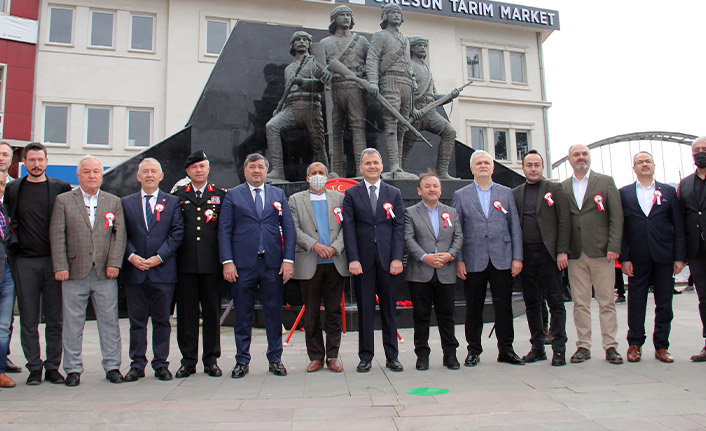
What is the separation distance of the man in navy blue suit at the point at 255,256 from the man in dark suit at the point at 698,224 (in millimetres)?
3688

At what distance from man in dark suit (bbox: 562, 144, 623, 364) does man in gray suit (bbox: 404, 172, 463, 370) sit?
1.17 metres

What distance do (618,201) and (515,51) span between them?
998 inches

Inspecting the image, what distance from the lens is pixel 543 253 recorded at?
512 cm

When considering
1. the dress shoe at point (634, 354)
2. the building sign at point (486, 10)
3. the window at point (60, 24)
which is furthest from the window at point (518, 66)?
the dress shoe at point (634, 354)

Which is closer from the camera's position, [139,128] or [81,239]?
[81,239]

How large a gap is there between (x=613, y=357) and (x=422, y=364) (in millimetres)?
1752

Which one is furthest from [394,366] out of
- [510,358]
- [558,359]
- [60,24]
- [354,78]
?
[60,24]

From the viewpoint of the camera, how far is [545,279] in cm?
513

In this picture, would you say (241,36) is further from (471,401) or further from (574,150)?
(471,401)

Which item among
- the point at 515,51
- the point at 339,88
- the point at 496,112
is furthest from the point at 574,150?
the point at 515,51

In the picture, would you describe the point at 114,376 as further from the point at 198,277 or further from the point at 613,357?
the point at 613,357

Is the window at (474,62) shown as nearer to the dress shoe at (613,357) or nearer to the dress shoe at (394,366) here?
the dress shoe at (613,357)

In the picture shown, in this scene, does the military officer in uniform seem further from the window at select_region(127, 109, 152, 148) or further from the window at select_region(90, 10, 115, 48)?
the window at select_region(90, 10, 115, 48)

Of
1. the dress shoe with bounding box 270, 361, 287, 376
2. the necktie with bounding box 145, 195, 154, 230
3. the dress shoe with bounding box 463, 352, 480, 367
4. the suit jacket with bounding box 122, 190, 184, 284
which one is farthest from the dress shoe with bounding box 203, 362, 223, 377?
the dress shoe with bounding box 463, 352, 480, 367
